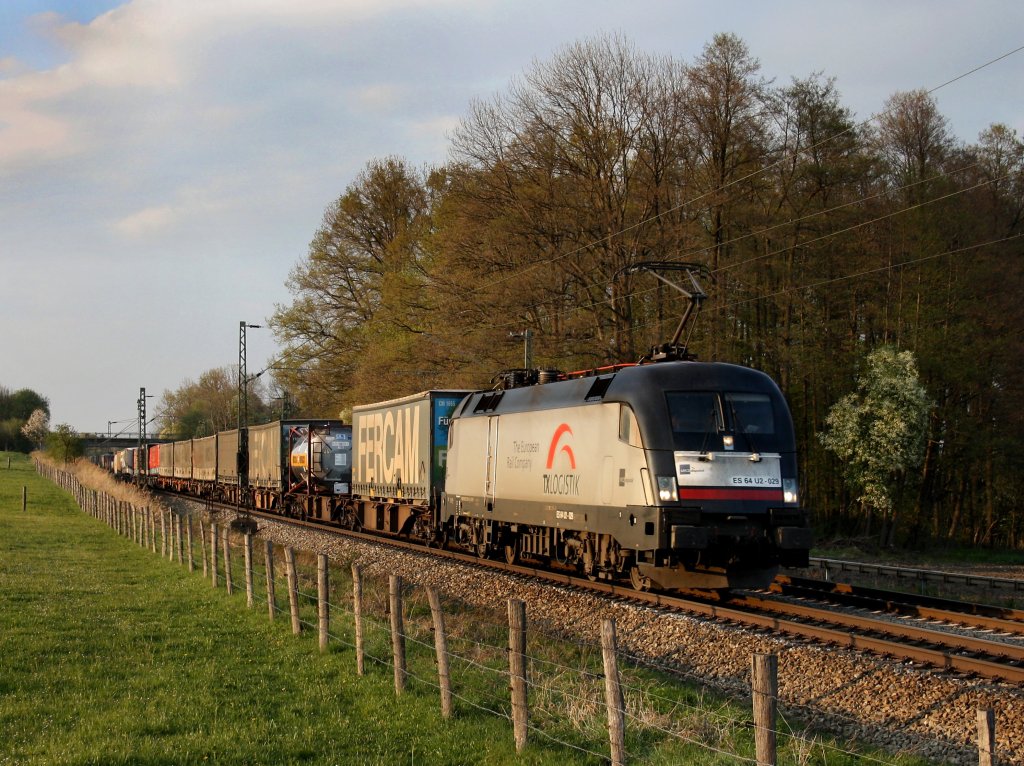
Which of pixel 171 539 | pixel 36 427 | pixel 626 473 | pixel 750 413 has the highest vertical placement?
pixel 36 427

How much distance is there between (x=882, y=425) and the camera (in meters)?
33.4

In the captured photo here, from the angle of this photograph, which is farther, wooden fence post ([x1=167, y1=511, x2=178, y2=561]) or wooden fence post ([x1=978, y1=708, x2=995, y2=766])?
wooden fence post ([x1=167, y1=511, x2=178, y2=561])

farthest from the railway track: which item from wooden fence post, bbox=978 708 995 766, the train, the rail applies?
wooden fence post, bbox=978 708 995 766

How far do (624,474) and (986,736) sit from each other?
8886 millimetres

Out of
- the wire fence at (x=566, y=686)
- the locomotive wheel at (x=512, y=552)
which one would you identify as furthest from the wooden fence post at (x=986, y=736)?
the locomotive wheel at (x=512, y=552)

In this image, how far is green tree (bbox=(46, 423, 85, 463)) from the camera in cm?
7188

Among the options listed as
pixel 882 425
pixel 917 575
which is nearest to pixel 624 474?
pixel 917 575

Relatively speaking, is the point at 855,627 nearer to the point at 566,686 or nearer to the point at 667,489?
the point at 667,489

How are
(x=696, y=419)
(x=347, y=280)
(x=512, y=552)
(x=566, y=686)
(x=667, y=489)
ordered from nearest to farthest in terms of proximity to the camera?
1. (x=566, y=686)
2. (x=667, y=489)
3. (x=696, y=419)
4. (x=512, y=552)
5. (x=347, y=280)

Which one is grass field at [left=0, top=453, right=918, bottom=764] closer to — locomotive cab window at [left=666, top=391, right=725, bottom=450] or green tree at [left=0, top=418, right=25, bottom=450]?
locomotive cab window at [left=666, top=391, right=725, bottom=450]

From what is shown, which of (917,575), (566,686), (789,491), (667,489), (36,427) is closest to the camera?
(566,686)

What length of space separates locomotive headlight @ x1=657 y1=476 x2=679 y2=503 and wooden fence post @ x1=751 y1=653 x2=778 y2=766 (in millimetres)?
7297

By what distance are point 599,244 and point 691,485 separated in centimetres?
1976

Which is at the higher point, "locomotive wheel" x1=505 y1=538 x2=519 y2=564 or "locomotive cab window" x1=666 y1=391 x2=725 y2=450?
"locomotive cab window" x1=666 y1=391 x2=725 y2=450
